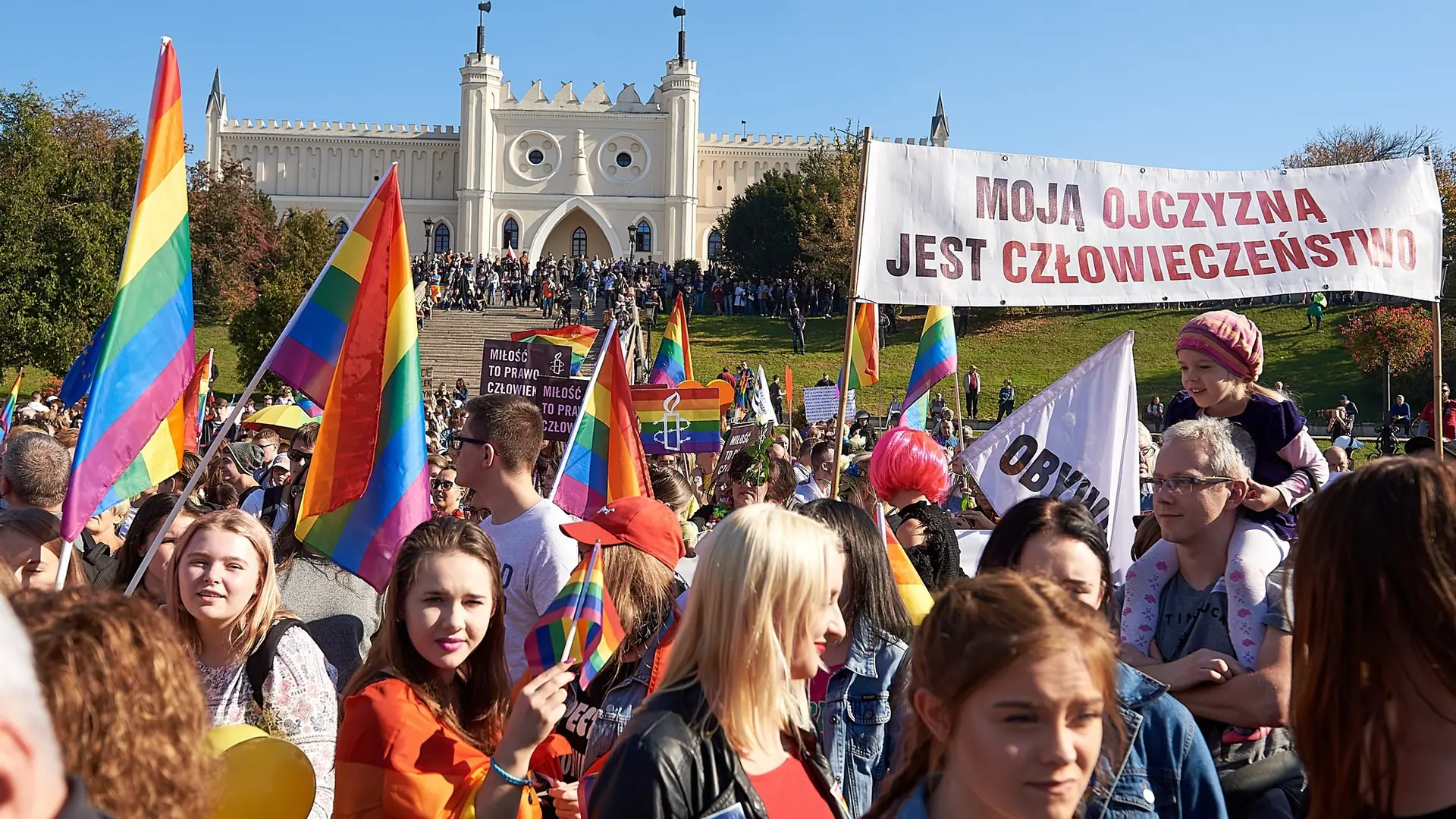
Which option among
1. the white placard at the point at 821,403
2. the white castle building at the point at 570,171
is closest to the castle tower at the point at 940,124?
the white castle building at the point at 570,171

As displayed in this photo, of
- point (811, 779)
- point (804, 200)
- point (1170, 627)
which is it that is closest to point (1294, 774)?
point (1170, 627)

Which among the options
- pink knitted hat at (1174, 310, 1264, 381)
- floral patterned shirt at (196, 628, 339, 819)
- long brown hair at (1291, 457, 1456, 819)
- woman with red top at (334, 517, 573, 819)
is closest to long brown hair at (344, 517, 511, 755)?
woman with red top at (334, 517, 573, 819)

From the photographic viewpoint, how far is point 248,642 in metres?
3.46

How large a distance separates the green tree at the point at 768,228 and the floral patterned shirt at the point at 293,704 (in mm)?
51482

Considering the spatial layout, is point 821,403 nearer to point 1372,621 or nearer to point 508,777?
point 508,777

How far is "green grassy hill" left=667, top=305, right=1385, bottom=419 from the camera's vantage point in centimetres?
3450

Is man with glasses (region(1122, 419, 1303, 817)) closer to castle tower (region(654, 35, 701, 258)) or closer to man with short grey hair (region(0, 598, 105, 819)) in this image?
man with short grey hair (region(0, 598, 105, 819))

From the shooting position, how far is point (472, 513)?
7.69m

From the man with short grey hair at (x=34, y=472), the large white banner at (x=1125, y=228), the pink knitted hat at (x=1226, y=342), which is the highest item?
the large white banner at (x=1125, y=228)

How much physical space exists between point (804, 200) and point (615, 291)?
38.8 ft

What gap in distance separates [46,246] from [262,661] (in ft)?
98.1

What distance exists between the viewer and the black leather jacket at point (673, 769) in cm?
241

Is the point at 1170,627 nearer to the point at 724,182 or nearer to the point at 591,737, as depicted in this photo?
the point at 591,737

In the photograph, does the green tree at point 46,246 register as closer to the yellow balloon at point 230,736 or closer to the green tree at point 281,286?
the green tree at point 281,286
